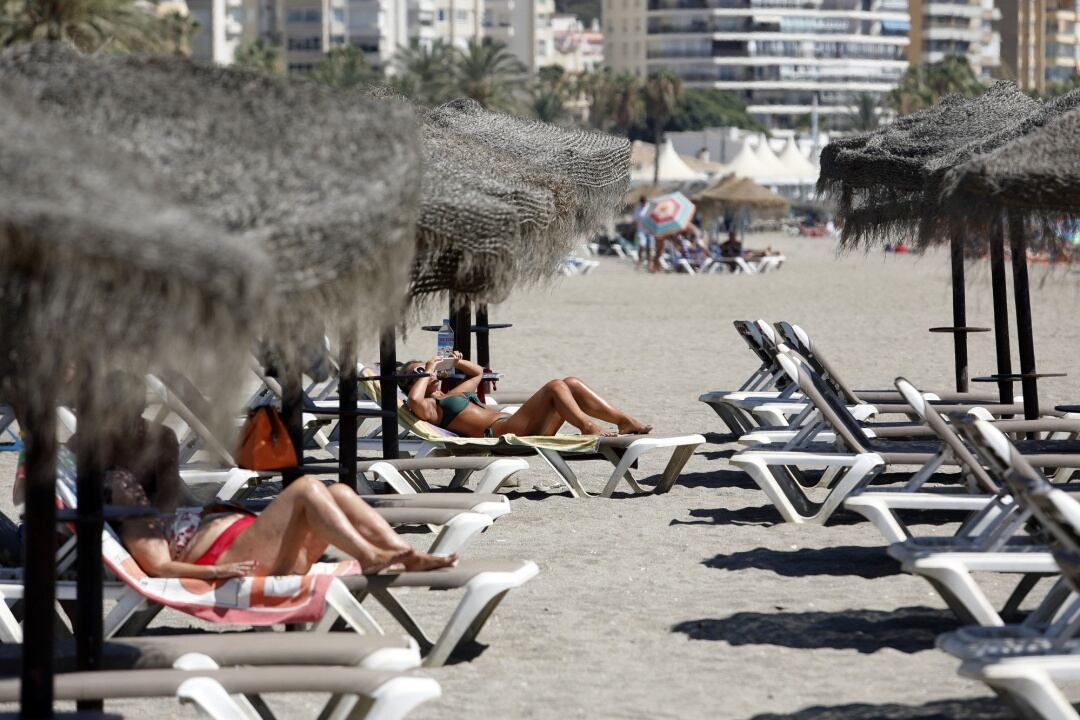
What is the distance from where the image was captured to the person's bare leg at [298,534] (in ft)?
19.5

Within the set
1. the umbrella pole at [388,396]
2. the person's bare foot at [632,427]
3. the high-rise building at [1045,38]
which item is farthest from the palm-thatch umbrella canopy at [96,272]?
the high-rise building at [1045,38]

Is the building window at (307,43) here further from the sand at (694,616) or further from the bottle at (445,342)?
the bottle at (445,342)

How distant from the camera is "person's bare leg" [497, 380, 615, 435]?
404 inches

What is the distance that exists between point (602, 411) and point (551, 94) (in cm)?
10435

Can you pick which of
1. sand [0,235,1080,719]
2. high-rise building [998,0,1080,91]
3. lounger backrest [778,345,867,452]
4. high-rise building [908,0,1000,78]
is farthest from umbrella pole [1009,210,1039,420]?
high-rise building [908,0,1000,78]

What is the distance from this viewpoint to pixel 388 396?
30.9ft

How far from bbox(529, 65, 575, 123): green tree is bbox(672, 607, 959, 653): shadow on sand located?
341 feet

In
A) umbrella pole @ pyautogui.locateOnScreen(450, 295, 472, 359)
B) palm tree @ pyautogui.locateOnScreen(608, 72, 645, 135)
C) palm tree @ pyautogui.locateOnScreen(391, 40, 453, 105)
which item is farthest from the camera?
palm tree @ pyautogui.locateOnScreen(608, 72, 645, 135)

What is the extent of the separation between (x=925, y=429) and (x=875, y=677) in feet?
13.2

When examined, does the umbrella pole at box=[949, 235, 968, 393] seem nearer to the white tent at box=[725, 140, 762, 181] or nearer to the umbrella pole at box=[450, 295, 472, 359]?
the umbrella pole at box=[450, 295, 472, 359]

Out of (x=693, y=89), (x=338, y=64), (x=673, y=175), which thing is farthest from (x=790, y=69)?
(x=673, y=175)

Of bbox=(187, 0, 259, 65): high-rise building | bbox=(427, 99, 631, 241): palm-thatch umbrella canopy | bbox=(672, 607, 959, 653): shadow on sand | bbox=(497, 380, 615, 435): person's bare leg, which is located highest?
bbox=(187, 0, 259, 65): high-rise building

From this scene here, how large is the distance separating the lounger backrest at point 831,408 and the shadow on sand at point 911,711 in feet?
10.9

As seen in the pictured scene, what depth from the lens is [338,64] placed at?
95625mm
